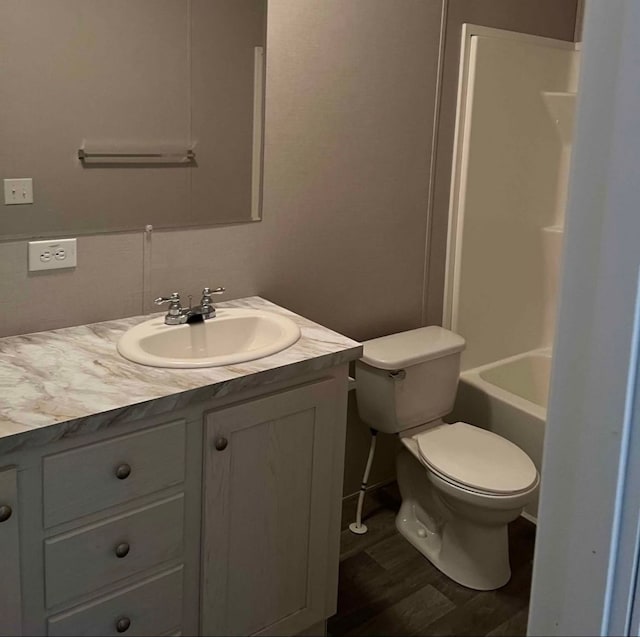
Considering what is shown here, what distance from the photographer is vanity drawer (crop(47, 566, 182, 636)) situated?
5.33 ft

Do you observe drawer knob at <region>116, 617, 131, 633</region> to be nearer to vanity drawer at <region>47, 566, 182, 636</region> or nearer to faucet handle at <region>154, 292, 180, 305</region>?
vanity drawer at <region>47, 566, 182, 636</region>

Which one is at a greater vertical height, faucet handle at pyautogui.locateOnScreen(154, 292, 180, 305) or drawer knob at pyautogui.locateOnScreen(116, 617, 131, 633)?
faucet handle at pyautogui.locateOnScreen(154, 292, 180, 305)

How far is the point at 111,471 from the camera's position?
1.58 meters

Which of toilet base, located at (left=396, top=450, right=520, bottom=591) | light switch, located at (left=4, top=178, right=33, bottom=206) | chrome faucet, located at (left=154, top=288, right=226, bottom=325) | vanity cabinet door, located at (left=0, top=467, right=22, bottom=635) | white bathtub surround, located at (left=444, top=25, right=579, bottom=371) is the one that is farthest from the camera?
white bathtub surround, located at (left=444, top=25, right=579, bottom=371)

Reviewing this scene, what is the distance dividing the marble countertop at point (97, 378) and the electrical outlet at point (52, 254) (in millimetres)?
171

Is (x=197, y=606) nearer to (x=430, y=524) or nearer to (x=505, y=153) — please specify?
(x=430, y=524)

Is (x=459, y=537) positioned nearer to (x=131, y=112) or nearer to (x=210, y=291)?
(x=210, y=291)

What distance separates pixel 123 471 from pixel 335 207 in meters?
1.17

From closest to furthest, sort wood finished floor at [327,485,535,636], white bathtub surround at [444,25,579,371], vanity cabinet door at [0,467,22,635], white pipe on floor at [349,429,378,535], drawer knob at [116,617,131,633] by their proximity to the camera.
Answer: vanity cabinet door at [0,467,22,635]
drawer knob at [116,617,131,633]
wood finished floor at [327,485,535,636]
white pipe on floor at [349,429,378,535]
white bathtub surround at [444,25,579,371]

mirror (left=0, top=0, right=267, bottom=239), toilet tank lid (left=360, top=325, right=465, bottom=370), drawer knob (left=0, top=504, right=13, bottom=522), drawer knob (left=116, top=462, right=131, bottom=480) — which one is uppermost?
mirror (left=0, top=0, right=267, bottom=239)

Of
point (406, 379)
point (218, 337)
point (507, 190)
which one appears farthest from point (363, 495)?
point (507, 190)

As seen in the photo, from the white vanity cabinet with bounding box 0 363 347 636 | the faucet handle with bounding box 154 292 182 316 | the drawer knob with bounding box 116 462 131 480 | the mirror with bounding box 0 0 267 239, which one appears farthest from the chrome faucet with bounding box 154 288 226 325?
the drawer knob with bounding box 116 462 131 480

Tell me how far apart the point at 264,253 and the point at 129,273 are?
44 cm

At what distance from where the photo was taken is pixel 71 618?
162cm
